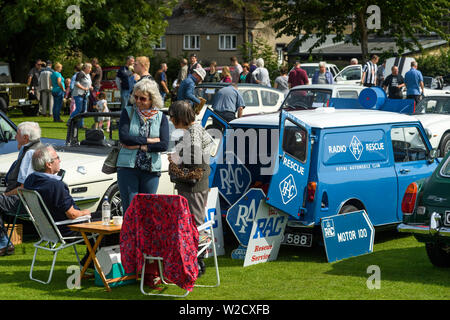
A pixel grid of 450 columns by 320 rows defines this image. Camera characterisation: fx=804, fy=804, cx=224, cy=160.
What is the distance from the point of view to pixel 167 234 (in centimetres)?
735

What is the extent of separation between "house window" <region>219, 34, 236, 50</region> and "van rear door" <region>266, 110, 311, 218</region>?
6451 cm

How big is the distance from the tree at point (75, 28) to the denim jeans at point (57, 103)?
15.4ft

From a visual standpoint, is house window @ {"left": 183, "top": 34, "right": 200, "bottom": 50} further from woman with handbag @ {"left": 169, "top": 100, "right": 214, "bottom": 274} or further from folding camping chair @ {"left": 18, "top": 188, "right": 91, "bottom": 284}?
folding camping chair @ {"left": 18, "top": 188, "right": 91, "bottom": 284}

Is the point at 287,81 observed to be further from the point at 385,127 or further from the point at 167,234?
the point at 167,234

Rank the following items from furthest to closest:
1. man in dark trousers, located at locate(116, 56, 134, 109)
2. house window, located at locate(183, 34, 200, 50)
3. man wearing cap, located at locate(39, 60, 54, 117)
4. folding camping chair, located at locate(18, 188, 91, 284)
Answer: house window, located at locate(183, 34, 200, 50)
man wearing cap, located at locate(39, 60, 54, 117)
man in dark trousers, located at locate(116, 56, 134, 109)
folding camping chair, located at locate(18, 188, 91, 284)

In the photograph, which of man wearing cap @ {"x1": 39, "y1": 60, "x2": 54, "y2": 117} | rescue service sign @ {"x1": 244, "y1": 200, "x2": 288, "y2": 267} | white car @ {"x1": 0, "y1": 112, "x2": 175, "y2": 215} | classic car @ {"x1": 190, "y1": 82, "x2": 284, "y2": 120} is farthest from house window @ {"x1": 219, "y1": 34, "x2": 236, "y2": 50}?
rescue service sign @ {"x1": 244, "y1": 200, "x2": 288, "y2": 267}

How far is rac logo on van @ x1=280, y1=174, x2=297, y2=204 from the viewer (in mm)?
9062

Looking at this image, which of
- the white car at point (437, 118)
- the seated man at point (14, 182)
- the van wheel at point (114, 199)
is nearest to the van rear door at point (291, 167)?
the van wheel at point (114, 199)

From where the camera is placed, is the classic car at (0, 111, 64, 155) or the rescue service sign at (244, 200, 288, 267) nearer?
the rescue service sign at (244, 200, 288, 267)

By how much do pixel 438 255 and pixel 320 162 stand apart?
66.8 inches

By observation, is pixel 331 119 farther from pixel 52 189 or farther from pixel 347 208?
pixel 52 189

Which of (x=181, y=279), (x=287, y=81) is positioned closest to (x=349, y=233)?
(x=181, y=279)

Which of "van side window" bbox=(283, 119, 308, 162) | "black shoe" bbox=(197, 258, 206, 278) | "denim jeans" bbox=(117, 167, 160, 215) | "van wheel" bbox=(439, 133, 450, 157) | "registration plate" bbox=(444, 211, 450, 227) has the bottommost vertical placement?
"black shoe" bbox=(197, 258, 206, 278)

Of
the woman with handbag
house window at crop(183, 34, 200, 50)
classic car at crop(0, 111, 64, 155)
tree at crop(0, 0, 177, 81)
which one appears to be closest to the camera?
the woman with handbag
